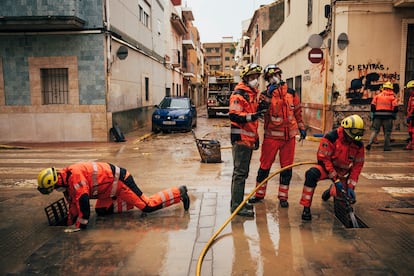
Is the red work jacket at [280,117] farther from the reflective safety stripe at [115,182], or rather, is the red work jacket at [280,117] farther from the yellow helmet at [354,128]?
the reflective safety stripe at [115,182]

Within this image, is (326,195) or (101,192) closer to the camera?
(101,192)

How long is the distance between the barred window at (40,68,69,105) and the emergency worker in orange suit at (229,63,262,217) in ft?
31.9

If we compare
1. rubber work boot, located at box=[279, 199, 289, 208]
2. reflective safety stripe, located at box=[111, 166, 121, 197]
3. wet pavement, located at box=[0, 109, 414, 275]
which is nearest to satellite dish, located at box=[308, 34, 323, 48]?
wet pavement, located at box=[0, 109, 414, 275]

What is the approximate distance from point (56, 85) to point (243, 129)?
10.1m

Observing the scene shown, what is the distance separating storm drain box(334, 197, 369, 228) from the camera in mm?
4457

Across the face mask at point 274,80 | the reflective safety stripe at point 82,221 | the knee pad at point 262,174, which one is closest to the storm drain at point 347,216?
the knee pad at point 262,174

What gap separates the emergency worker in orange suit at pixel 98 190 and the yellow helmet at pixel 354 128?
228cm

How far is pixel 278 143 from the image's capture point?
5.17 m

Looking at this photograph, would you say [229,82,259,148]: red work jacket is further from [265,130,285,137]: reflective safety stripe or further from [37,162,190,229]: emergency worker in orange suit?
[37,162,190,229]: emergency worker in orange suit

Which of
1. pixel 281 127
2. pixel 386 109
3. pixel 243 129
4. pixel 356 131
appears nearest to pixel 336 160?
pixel 356 131

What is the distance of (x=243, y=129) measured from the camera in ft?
15.7

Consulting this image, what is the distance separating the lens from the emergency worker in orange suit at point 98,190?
171 inches

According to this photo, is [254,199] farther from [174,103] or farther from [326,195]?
[174,103]

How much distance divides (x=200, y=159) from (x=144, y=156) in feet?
5.27
